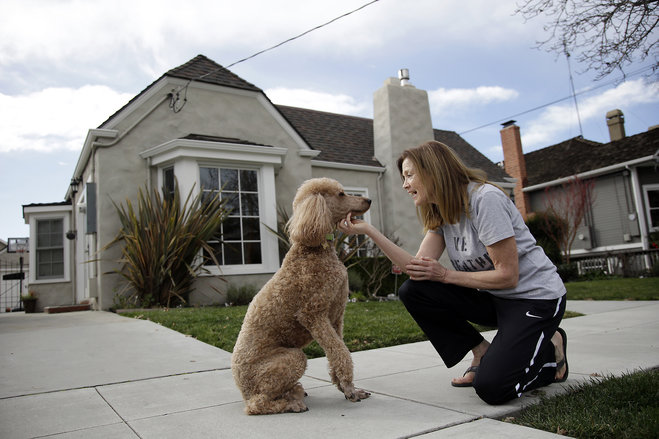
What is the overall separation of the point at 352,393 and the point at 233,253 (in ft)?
22.8

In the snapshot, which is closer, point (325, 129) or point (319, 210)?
point (319, 210)

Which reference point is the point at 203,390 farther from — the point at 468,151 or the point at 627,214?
the point at 627,214

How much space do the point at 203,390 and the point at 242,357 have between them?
2.63 ft

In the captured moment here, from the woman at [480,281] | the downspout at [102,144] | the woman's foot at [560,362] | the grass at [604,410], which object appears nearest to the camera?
the grass at [604,410]

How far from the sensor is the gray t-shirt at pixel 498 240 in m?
2.46

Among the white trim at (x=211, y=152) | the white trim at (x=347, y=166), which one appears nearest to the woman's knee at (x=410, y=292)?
the white trim at (x=211, y=152)

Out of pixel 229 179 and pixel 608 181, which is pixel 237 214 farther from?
pixel 608 181

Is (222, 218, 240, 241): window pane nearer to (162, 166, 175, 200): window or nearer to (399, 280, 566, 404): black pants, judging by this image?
(162, 166, 175, 200): window

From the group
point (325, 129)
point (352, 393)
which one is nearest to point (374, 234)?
point (352, 393)

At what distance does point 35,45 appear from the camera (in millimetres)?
7316

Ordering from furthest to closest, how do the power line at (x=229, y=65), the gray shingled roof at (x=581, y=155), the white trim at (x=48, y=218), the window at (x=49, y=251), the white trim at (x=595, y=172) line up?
the gray shingled roof at (x=581, y=155)
the white trim at (x=595, y=172)
the window at (x=49, y=251)
the white trim at (x=48, y=218)
the power line at (x=229, y=65)

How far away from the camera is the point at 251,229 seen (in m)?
9.27

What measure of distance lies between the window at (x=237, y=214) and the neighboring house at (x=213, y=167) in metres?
0.02

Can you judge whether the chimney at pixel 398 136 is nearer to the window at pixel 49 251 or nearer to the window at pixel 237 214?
the window at pixel 237 214
